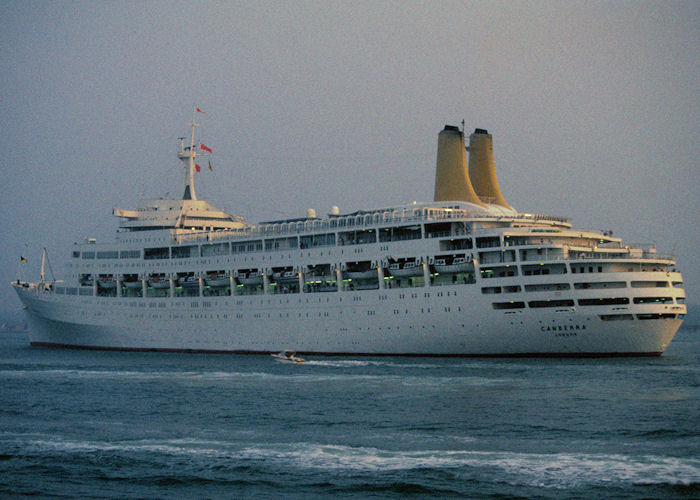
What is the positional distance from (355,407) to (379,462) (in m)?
10.4

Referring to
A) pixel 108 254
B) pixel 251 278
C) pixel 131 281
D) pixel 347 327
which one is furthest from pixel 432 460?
pixel 108 254

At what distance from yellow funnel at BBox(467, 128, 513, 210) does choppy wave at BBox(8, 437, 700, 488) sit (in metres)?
52.3

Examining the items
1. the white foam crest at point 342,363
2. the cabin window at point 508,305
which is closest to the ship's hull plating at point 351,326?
the cabin window at point 508,305

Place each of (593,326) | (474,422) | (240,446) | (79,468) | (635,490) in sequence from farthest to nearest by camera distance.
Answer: (593,326) < (474,422) < (240,446) < (79,468) < (635,490)

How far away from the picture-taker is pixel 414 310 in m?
59.4

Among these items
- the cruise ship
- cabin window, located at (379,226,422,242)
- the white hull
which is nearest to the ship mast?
the cruise ship

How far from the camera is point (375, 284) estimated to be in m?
63.3

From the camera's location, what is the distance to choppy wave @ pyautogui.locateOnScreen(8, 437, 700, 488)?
26.0 metres

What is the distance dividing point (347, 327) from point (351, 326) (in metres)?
0.39

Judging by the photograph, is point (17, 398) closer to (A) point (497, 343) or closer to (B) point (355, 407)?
(B) point (355, 407)

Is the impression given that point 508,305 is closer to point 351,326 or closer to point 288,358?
point 351,326

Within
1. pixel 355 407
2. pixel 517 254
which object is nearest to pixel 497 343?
pixel 517 254

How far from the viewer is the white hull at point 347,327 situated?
54.8 m

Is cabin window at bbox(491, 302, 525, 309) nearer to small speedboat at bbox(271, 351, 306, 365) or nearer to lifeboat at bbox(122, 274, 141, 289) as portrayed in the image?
small speedboat at bbox(271, 351, 306, 365)
